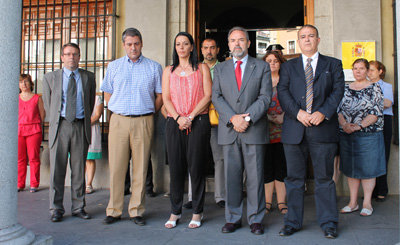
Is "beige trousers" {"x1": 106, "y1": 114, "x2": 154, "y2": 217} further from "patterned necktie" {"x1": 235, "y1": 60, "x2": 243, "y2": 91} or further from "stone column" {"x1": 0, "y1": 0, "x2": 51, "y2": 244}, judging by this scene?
"stone column" {"x1": 0, "y1": 0, "x2": 51, "y2": 244}

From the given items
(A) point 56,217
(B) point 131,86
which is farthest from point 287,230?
(A) point 56,217

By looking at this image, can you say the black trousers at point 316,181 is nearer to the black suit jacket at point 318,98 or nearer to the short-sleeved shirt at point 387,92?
the black suit jacket at point 318,98

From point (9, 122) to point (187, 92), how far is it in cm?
174

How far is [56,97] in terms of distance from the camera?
4.43 m

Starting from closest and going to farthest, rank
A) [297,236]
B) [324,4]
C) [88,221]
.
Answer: [297,236]
[88,221]
[324,4]

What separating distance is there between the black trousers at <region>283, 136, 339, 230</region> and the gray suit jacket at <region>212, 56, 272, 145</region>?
363mm

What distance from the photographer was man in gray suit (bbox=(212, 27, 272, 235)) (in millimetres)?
3771

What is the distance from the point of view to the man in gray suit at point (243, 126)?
3771 mm

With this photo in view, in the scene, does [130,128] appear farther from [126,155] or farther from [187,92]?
[187,92]

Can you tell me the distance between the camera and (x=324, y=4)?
18.6 ft

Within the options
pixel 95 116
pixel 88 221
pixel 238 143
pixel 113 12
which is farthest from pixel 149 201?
pixel 113 12

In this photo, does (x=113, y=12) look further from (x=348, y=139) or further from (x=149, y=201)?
(x=348, y=139)

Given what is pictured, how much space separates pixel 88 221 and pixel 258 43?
9.99 metres

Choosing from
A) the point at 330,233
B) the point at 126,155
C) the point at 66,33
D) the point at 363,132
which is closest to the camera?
the point at 330,233
